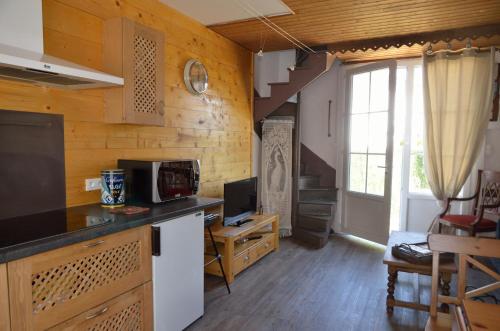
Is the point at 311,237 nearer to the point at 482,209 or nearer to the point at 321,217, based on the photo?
the point at 321,217

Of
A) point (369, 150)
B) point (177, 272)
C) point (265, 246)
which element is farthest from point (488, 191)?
point (177, 272)

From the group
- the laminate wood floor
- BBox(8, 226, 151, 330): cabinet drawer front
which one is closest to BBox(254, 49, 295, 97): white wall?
the laminate wood floor

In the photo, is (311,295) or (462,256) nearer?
(462,256)

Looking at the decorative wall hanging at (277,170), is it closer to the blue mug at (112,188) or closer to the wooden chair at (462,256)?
the blue mug at (112,188)

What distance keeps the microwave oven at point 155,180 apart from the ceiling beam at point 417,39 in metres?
2.43

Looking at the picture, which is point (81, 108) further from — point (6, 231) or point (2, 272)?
point (2, 272)

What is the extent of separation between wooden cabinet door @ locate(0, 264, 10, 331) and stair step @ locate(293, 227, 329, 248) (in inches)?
140

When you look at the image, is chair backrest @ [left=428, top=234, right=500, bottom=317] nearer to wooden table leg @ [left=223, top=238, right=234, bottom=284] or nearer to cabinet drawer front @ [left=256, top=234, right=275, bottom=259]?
wooden table leg @ [left=223, top=238, right=234, bottom=284]

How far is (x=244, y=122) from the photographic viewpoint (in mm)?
4293

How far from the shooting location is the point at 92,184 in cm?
232

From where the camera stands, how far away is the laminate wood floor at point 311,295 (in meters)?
2.54

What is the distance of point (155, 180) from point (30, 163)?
2.37 ft

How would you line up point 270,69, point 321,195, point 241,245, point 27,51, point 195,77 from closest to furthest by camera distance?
point 27,51 → point 195,77 → point 241,245 → point 270,69 → point 321,195

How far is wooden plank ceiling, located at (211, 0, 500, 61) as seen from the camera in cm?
282
